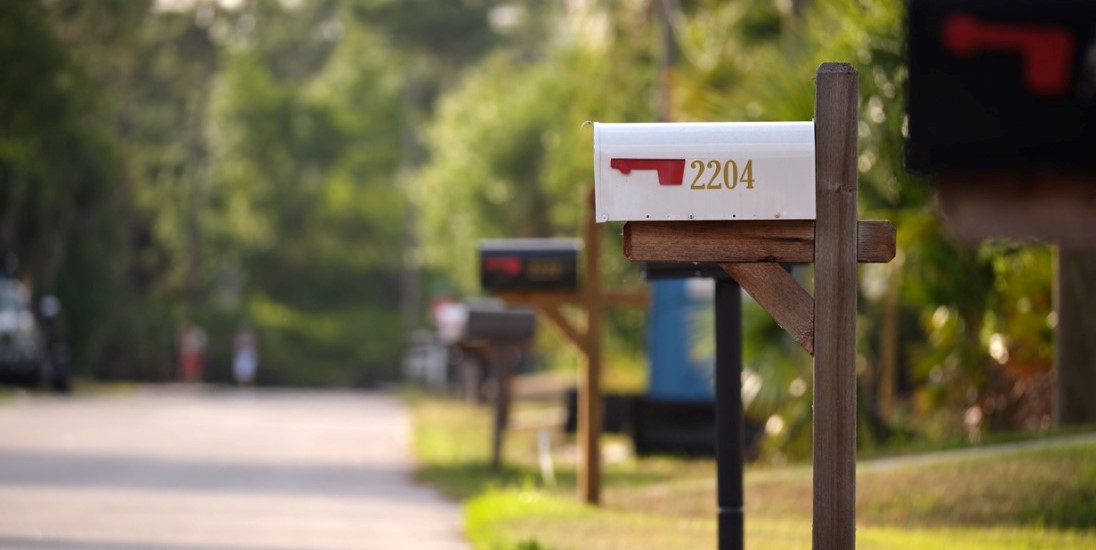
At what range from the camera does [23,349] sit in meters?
39.0

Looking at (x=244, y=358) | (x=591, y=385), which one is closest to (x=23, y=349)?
(x=244, y=358)

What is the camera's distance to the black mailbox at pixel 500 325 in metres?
22.1

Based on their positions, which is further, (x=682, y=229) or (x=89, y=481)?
(x=89, y=481)

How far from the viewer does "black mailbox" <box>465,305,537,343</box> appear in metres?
22.1

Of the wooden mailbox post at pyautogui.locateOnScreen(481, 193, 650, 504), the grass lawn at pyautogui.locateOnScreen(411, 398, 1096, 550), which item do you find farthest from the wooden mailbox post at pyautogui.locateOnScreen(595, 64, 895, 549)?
the wooden mailbox post at pyautogui.locateOnScreen(481, 193, 650, 504)

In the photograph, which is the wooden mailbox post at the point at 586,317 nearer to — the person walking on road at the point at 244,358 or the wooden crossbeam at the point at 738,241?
the wooden crossbeam at the point at 738,241

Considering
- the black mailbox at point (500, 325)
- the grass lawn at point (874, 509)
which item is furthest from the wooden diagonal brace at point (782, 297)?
the black mailbox at point (500, 325)

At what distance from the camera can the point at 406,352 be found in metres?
61.2

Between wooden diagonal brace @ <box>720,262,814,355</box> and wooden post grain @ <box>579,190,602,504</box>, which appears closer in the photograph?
wooden diagonal brace @ <box>720,262,814,355</box>

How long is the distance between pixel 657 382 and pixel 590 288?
741 centimetres

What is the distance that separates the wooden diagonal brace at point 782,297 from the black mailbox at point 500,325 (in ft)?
46.0

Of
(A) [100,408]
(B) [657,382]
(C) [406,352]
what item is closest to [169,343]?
(C) [406,352]

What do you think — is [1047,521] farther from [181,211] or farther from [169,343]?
[181,211]

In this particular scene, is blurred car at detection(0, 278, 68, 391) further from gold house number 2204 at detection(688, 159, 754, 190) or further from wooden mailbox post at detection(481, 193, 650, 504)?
gold house number 2204 at detection(688, 159, 754, 190)
